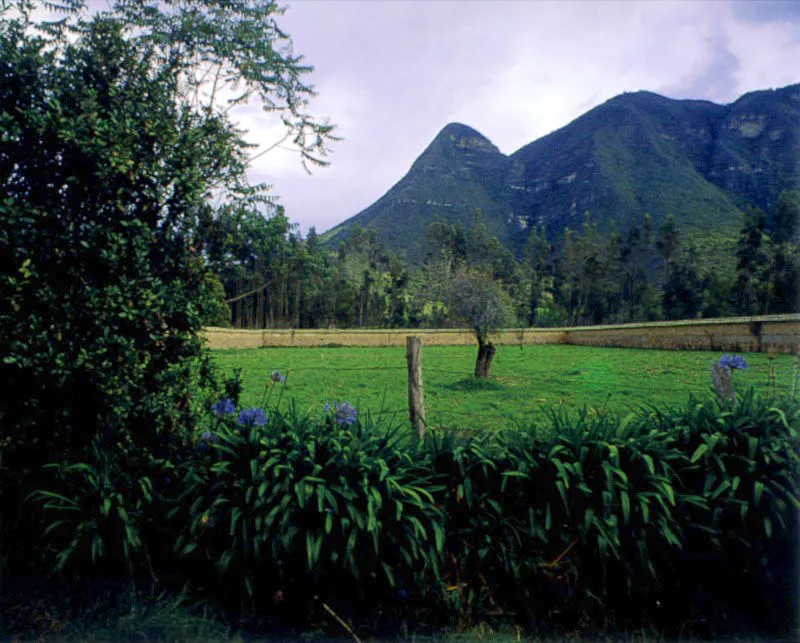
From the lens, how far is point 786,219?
1339 inches

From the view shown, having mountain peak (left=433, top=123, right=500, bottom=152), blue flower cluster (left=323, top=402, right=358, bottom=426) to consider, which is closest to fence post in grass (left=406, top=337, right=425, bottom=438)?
blue flower cluster (left=323, top=402, right=358, bottom=426)

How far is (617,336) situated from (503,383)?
48.6 feet

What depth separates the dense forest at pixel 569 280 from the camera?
30312 mm

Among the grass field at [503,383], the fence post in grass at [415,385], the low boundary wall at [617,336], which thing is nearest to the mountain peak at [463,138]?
the low boundary wall at [617,336]

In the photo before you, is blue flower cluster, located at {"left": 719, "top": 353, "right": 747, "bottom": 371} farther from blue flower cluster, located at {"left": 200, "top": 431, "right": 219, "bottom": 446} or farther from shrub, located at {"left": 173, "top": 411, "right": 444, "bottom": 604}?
blue flower cluster, located at {"left": 200, "top": 431, "right": 219, "bottom": 446}

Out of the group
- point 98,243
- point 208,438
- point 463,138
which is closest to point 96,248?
point 98,243

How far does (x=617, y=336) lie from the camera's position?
24.6 meters

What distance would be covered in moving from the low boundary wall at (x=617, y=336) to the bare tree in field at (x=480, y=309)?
1.96ft

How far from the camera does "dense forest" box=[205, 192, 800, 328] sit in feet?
99.5

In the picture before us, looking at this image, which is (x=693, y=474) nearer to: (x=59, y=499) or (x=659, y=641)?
(x=659, y=641)

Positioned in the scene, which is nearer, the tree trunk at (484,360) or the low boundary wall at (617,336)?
the tree trunk at (484,360)

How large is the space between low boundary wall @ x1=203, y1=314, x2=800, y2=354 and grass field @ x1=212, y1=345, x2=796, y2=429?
2.39 feet

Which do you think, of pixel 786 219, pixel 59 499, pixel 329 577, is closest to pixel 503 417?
pixel 329 577

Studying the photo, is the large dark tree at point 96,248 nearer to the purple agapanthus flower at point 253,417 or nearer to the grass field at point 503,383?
the purple agapanthus flower at point 253,417
